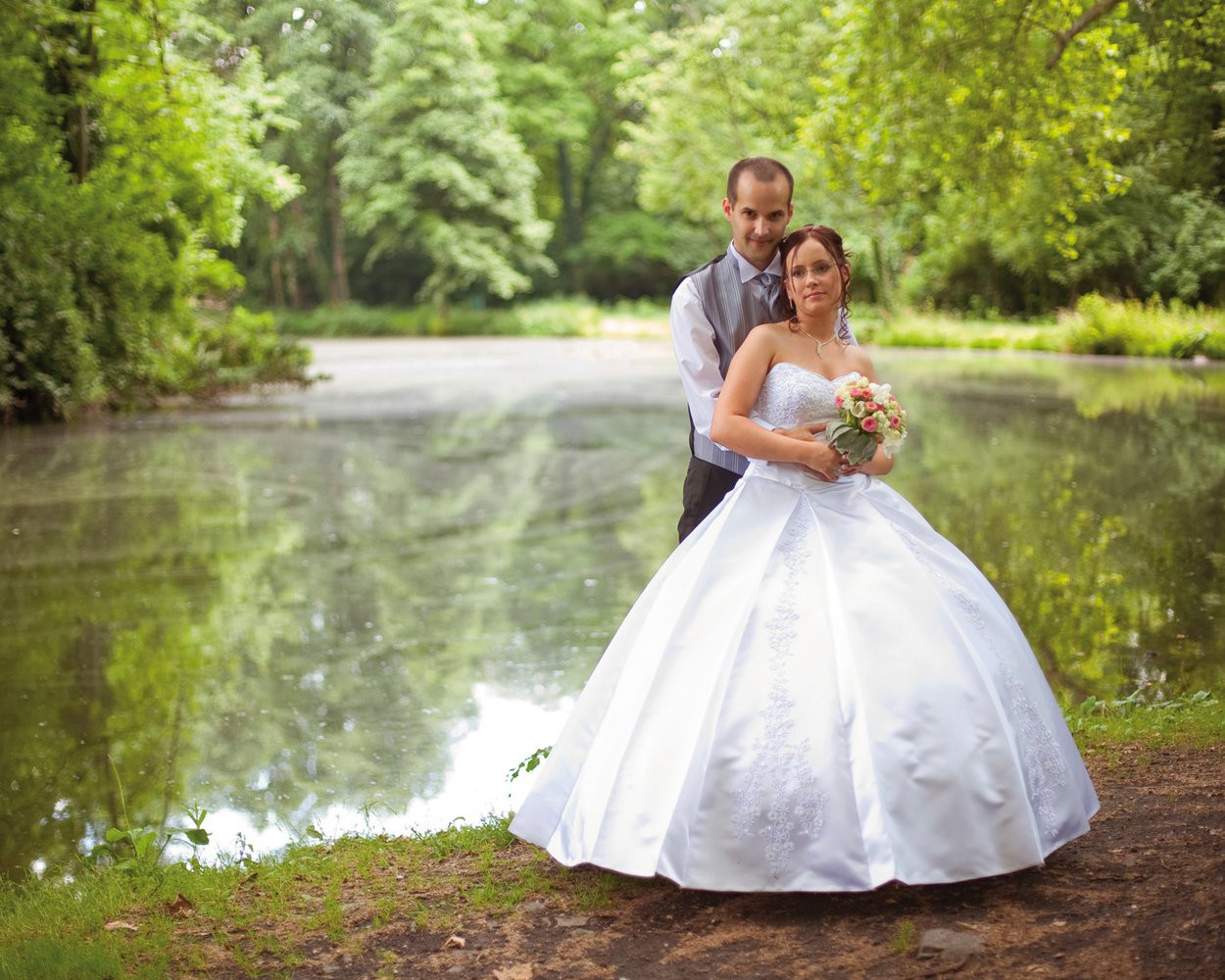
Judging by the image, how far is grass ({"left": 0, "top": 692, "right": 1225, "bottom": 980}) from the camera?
348cm

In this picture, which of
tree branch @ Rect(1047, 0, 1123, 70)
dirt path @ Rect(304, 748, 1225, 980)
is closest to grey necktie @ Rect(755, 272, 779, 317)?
dirt path @ Rect(304, 748, 1225, 980)

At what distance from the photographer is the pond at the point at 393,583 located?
225 inches

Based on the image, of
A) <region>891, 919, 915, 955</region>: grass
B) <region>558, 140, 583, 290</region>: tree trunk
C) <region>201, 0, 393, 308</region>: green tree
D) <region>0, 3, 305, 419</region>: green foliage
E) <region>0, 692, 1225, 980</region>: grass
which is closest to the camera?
<region>891, 919, 915, 955</region>: grass

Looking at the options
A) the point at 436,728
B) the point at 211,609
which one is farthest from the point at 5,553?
the point at 436,728

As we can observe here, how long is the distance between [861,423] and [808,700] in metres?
Result: 0.83

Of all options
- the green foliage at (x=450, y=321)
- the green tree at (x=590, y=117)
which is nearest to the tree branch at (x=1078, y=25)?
the green foliage at (x=450, y=321)

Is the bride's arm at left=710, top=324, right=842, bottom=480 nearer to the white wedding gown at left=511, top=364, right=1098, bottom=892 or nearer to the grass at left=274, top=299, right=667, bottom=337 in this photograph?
the white wedding gown at left=511, top=364, right=1098, bottom=892

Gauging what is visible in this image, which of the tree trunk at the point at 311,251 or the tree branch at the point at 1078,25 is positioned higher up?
the tree trunk at the point at 311,251

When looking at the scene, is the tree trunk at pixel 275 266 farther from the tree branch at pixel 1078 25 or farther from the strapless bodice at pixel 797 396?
the strapless bodice at pixel 797 396

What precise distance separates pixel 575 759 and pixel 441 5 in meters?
42.9

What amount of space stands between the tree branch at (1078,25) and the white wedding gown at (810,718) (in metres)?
7.17

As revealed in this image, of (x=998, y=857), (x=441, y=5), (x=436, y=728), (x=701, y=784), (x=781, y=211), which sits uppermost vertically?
(x=441, y=5)

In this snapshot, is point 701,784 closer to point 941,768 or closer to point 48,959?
point 941,768

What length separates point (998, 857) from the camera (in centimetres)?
336
